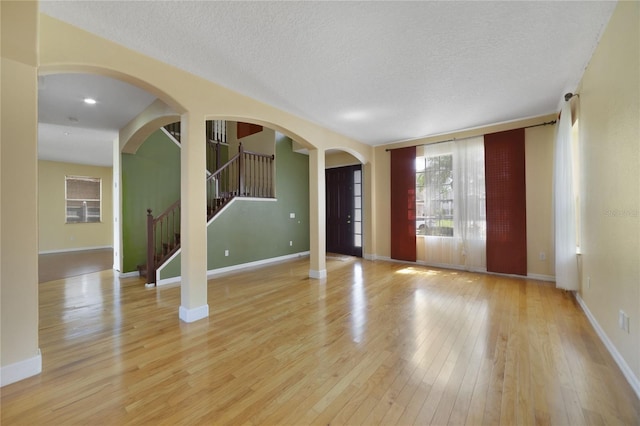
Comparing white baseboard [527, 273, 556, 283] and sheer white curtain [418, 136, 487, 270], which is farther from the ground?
sheer white curtain [418, 136, 487, 270]

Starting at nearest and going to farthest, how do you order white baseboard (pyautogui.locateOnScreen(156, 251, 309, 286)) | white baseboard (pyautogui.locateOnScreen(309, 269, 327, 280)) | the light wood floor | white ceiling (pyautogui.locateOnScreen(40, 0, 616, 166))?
1. the light wood floor
2. white ceiling (pyautogui.locateOnScreen(40, 0, 616, 166))
3. white baseboard (pyautogui.locateOnScreen(156, 251, 309, 286))
4. white baseboard (pyautogui.locateOnScreen(309, 269, 327, 280))

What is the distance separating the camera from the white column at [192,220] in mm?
2932

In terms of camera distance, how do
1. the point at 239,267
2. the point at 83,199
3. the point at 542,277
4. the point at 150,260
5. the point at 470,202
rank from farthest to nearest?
1. the point at 83,199
2. the point at 239,267
3. the point at 470,202
4. the point at 542,277
5. the point at 150,260

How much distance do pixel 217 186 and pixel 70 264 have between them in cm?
396

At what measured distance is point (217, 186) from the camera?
5.98 m

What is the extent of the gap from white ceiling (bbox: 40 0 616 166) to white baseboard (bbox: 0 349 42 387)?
2.65 metres

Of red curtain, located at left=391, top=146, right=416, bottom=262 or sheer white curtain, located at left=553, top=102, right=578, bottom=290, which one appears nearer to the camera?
sheer white curtain, located at left=553, top=102, right=578, bottom=290

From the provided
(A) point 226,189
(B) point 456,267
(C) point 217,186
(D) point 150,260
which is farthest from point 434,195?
(D) point 150,260

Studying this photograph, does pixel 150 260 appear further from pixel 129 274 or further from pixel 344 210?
pixel 344 210

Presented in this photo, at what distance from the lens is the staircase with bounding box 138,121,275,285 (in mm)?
4832

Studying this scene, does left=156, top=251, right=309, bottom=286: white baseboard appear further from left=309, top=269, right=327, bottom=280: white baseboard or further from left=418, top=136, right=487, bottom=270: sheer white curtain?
left=418, top=136, right=487, bottom=270: sheer white curtain

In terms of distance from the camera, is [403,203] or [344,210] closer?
[403,203]

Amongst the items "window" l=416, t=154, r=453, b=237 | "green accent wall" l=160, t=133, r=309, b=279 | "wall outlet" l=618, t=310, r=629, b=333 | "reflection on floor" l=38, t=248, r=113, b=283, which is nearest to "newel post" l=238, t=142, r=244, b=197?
"green accent wall" l=160, t=133, r=309, b=279

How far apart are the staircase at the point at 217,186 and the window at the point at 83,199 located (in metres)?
5.13
